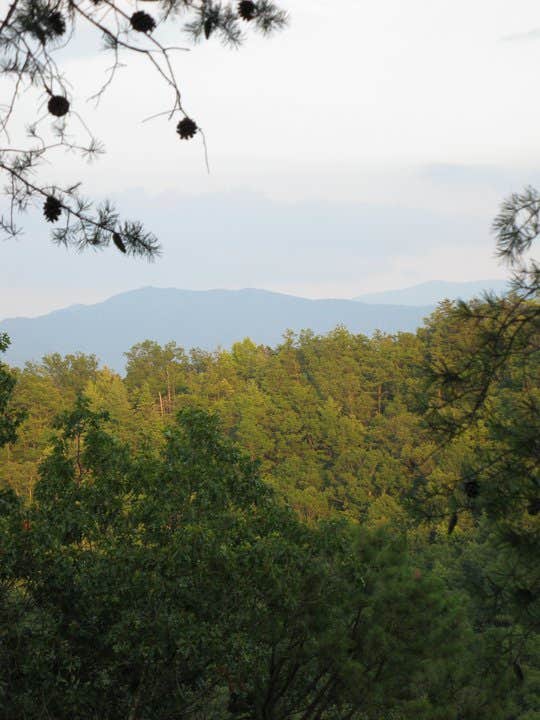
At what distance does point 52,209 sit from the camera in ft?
11.7

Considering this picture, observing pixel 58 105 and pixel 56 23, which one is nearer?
pixel 58 105

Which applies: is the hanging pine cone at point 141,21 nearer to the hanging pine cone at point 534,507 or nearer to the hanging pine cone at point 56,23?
the hanging pine cone at point 56,23

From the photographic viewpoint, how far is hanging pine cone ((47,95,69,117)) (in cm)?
345

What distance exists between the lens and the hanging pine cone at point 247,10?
3766 mm

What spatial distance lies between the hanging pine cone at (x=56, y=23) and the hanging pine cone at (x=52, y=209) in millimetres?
739

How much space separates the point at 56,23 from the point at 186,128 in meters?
0.79

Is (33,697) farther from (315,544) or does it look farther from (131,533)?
(315,544)

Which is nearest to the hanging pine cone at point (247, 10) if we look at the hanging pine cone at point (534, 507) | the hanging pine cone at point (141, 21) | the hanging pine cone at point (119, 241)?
the hanging pine cone at point (141, 21)

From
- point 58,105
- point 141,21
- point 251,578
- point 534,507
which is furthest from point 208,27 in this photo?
point 251,578

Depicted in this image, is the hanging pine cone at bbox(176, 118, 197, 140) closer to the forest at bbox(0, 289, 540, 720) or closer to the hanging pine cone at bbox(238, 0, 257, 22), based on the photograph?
the hanging pine cone at bbox(238, 0, 257, 22)

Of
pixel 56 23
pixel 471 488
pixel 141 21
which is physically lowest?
pixel 471 488

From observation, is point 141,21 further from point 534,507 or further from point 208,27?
point 534,507

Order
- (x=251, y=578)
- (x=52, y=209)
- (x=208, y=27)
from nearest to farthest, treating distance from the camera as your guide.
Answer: (x=52, y=209) < (x=208, y=27) < (x=251, y=578)

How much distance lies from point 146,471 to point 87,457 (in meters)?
0.69
